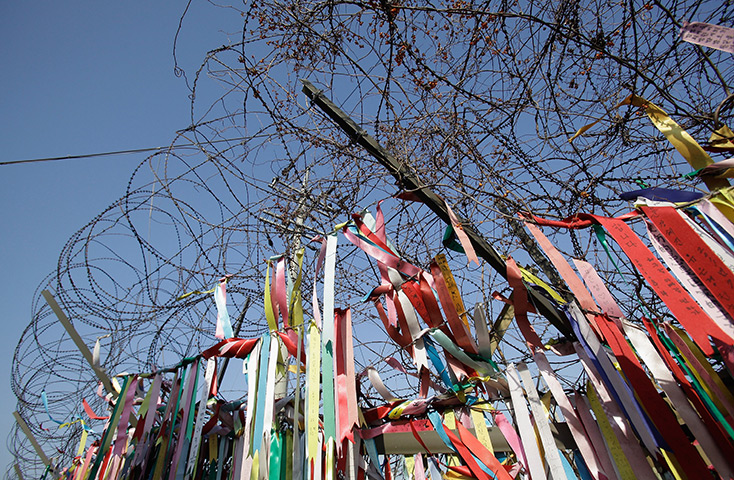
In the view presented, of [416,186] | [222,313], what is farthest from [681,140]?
[222,313]

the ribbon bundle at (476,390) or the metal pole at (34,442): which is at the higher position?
the metal pole at (34,442)

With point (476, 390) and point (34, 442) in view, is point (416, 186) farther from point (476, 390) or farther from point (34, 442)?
point (34, 442)

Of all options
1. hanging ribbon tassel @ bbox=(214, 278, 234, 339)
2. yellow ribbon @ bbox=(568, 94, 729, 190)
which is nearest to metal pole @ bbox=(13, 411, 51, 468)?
hanging ribbon tassel @ bbox=(214, 278, 234, 339)

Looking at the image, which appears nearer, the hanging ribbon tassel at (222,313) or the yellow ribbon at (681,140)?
the yellow ribbon at (681,140)

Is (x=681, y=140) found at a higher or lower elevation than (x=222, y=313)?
lower

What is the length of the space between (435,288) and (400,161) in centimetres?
77

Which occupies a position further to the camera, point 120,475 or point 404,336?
point 120,475

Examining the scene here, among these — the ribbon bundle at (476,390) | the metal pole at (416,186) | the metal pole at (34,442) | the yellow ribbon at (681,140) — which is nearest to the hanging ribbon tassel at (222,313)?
the ribbon bundle at (476,390)

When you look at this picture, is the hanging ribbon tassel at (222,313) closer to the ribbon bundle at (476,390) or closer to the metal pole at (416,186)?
the ribbon bundle at (476,390)

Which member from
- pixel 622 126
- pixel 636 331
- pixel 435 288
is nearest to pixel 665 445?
pixel 636 331

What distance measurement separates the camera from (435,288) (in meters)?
2.20

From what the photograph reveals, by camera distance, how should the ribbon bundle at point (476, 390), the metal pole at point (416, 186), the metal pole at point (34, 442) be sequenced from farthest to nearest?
the metal pole at point (34, 442), the metal pole at point (416, 186), the ribbon bundle at point (476, 390)

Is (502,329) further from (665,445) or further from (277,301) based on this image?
(277,301)

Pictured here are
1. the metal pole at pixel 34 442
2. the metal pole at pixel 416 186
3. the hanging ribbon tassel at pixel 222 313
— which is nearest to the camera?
the metal pole at pixel 416 186
